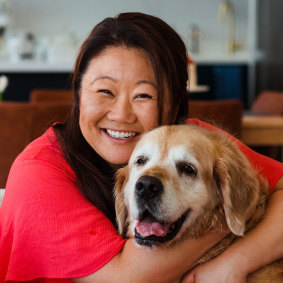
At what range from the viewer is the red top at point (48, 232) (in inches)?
53.2

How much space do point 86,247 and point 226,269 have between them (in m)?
0.43

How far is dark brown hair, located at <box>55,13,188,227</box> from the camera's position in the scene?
1682 millimetres

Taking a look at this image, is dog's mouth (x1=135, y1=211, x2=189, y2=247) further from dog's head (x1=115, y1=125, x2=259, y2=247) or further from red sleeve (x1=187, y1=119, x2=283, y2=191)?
red sleeve (x1=187, y1=119, x2=283, y2=191)

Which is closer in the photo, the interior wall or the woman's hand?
the woman's hand

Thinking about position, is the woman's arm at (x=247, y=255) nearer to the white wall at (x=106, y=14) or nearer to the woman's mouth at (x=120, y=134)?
the woman's mouth at (x=120, y=134)

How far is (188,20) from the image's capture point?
25.7ft

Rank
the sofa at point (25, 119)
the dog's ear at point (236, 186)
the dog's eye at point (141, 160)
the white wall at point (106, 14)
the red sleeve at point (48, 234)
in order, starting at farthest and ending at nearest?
the white wall at point (106, 14), the sofa at point (25, 119), the dog's eye at point (141, 160), the dog's ear at point (236, 186), the red sleeve at point (48, 234)

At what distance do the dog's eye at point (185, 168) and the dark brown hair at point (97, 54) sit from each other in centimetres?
29

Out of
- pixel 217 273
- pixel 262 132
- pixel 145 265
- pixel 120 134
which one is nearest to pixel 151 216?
pixel 145 265

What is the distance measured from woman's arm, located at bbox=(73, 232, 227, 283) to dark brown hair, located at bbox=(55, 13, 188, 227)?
308 millimetres

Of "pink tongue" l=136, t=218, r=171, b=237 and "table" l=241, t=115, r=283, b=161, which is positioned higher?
"pink tongue" l=136, t=218, r=171, b=237

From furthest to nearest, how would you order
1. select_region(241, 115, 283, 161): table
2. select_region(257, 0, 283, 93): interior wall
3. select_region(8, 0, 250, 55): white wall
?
select_region(8, 0, 250, 55): white wall → select_region(257, 0, 283, 93): interior wall → select_region(241, 115, 283, 161): table

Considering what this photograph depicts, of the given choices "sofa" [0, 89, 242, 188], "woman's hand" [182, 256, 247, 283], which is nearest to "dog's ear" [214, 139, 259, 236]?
"woman's hand" [182, 256, 247, 283]

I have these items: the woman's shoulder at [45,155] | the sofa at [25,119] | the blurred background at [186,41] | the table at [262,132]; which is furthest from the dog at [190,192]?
the blurred background at [186,41]
